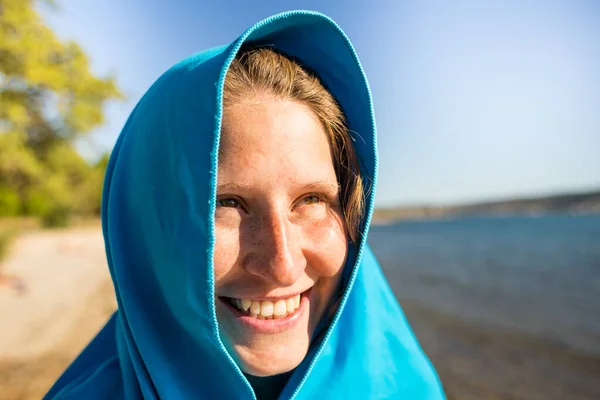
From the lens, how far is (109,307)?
6473 millimetres

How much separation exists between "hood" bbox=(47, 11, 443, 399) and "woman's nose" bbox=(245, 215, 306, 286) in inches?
5.0

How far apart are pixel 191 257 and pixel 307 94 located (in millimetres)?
603

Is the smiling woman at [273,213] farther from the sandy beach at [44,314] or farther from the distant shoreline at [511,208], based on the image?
the distant shoreline at [511,208]

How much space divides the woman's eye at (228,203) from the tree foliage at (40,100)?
39.4ft

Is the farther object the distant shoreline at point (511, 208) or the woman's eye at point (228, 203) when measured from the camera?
the distant shoreline at point (511, 208)

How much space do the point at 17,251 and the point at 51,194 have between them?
12.0ft

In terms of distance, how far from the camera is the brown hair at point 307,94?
117 centimetres

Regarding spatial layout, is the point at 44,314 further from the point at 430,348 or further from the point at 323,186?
the point at 323,186

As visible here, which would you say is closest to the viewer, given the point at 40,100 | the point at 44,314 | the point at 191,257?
the point at 191,257

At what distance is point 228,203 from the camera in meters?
1.12

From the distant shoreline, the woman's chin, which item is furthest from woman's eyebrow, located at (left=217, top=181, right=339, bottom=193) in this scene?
the distant shoreline

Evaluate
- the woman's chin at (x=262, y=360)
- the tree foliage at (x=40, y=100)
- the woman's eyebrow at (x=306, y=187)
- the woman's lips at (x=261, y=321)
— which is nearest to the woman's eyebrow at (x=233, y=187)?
the woman's eyebrow at (x=306, y=187)

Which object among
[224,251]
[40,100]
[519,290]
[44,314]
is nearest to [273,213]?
[224,251]

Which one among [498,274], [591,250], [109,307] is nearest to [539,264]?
[498,274]
